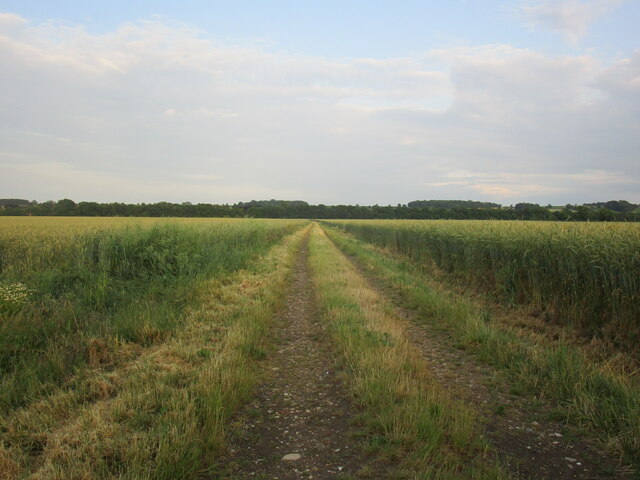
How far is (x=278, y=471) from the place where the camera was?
3.22m

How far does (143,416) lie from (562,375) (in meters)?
5.25

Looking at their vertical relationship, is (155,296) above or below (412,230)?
below

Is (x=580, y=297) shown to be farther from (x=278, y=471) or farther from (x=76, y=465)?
(x=76, y=465)

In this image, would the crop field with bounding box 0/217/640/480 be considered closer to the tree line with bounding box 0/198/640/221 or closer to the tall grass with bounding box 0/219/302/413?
the tall grass with bounding box 0/219/302/413

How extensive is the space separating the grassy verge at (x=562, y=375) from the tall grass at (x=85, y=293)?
228 inches

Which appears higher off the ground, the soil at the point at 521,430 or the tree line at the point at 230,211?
the tree line at the point at 230,211

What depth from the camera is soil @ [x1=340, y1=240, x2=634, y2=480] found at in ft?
10.7

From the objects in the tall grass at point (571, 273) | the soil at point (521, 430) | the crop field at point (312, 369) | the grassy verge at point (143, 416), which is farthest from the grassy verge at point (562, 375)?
the grassy verge at point (143, 416)

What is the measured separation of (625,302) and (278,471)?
262 inches

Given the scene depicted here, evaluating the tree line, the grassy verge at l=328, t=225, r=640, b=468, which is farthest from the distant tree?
the grassy verge at l=328, t=225, r=640, b=468

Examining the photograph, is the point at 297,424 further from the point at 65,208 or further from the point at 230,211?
the point at 230,211

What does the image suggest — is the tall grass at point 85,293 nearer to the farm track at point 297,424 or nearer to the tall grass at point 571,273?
the farm track at point 297,424

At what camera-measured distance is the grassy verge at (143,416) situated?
303 cm

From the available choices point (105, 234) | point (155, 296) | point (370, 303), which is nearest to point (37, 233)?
point (105, 234)
